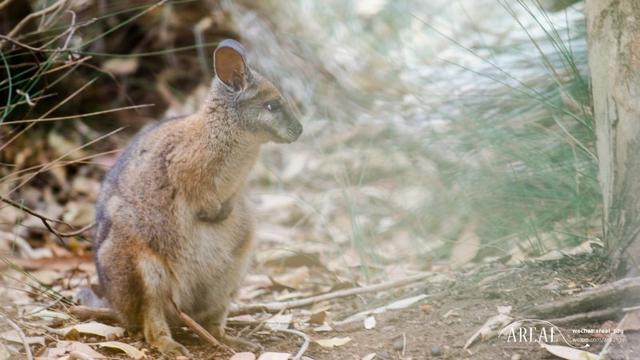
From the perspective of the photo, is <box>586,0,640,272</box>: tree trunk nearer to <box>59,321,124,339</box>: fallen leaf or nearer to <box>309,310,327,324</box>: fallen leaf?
<box>309,310,327,324</box>: fallen leaf

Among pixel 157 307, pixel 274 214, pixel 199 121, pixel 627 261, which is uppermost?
pixel 199 121

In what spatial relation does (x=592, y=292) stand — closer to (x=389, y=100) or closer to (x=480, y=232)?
(x=480, y=232)

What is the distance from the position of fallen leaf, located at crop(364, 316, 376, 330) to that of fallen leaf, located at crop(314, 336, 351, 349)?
0.41 ft

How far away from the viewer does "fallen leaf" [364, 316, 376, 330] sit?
Answer: 3.99 metres

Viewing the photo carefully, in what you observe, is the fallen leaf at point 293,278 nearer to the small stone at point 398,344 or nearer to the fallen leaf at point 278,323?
the fallen leaf at point 278,323

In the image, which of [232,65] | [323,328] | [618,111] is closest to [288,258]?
[323,328]

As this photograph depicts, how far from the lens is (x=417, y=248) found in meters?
5.60

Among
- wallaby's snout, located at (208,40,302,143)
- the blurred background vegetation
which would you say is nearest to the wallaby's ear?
wallaby's snout, located at (208,40,302,143)

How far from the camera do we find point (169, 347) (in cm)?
388

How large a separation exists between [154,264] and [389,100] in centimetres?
377

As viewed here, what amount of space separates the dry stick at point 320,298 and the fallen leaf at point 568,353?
1323 millimetres

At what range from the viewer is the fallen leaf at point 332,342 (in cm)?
384

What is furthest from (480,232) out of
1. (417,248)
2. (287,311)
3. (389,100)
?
(389,100)

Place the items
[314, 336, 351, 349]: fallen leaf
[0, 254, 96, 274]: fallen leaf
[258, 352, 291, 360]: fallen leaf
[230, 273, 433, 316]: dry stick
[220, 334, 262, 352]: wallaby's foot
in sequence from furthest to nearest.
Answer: [0, 254, 96, 274]: fallen leaf → [230, 273, 433, 316]: dry stick → [220, 334, 262, 352]: wallaby's foot → [314, 336, 351, 349]: fallen leaf → [258, 352, 291, 360]: fallen leaf
